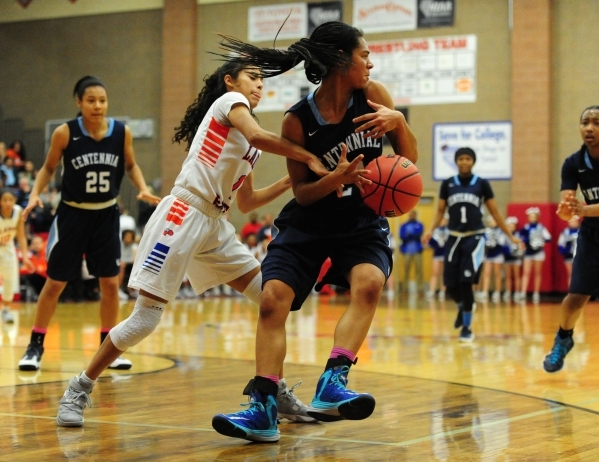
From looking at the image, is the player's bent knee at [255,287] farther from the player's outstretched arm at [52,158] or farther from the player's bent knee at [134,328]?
the player's outstretched arm at [52,158]

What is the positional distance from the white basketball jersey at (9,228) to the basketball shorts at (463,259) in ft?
17.0

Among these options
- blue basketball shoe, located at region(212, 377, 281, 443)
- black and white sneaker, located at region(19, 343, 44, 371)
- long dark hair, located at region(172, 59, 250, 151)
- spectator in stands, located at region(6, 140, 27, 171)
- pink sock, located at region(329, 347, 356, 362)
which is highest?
spectator in stands, located at region(6, 140, 27, 171)

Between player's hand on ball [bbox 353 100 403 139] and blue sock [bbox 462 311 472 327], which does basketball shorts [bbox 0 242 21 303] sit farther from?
player's hand on ball [bbox 353 100 403 139]

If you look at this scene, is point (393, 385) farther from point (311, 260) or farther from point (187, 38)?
point (187, 38)

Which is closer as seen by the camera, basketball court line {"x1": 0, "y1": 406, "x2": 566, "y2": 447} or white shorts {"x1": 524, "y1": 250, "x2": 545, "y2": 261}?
basketball court line {"x1": 0, "y1": 406, "x2": 566, "y2": 447}

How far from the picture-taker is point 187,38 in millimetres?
21016

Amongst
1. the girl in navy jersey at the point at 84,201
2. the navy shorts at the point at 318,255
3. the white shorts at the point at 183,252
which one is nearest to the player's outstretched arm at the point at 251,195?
the white shorts at the point at 183,252

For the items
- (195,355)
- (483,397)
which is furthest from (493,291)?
(483,397)

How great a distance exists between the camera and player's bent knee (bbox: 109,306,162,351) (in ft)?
14.3

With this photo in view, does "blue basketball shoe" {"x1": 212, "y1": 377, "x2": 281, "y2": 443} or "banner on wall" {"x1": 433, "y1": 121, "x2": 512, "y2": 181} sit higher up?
"banner on wall" {"x1": 433, "y1": 121, "x2": 512, "y2": 181}

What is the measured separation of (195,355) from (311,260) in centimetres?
363

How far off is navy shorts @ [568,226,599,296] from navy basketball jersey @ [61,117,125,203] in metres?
3.34

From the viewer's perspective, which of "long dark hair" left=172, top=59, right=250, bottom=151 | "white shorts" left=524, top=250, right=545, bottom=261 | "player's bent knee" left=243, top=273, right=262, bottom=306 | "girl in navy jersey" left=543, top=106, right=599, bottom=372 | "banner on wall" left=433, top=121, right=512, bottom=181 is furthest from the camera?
"banner on wall" left=433, top=121, right=512, bottom=181

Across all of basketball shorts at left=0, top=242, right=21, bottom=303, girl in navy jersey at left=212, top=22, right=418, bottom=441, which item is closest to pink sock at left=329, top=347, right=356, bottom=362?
girl in navy jersey at left=212, top=22, right=418, bottom=441
